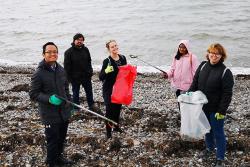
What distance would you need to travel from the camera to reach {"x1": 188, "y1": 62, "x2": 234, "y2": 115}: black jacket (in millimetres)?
7660

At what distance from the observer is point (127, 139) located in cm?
1009

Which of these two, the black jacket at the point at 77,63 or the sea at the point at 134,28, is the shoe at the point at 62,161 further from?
the sea at the point at 134,28

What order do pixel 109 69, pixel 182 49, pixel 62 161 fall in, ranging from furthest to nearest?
pixel 182 49, pixel 109 69, pixel 62 161

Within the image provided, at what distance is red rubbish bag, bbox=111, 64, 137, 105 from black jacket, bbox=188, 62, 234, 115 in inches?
69.3

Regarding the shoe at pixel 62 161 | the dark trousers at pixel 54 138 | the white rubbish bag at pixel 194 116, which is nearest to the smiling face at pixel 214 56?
the white rubbish bag at pixel 194 116

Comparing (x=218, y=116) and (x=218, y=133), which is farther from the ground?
(x=218, y=116)

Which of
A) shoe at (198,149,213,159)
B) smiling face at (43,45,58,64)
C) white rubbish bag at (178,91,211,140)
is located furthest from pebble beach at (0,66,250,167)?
smiling face at (43,45,58,64)

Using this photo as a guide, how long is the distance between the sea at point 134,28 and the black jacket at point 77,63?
1516 centimetres

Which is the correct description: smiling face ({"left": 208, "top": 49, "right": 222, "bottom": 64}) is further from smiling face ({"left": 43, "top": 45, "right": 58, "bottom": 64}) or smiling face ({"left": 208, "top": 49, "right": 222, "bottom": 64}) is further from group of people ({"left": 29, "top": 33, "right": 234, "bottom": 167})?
smiling face ({"left": 43, "top": 45, "right": 58, "bottom": 64})

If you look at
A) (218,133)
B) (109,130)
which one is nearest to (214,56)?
(218,133)

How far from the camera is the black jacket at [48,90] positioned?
290 inches

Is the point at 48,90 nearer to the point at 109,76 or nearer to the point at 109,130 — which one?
the point at 109,76

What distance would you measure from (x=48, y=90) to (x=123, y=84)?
2.25 m

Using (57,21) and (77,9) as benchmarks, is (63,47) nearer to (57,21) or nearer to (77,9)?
(57,21)
